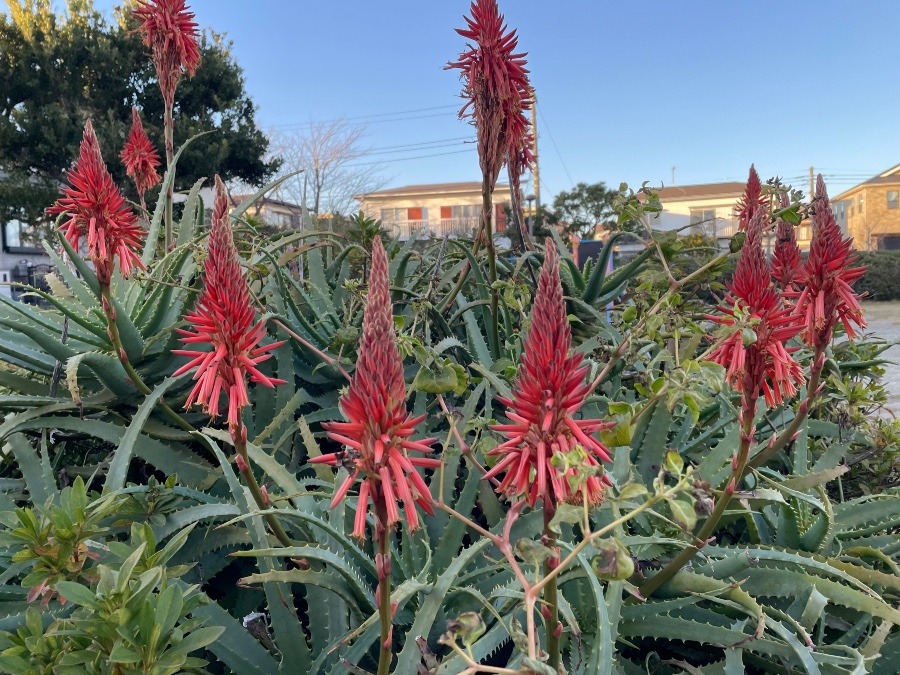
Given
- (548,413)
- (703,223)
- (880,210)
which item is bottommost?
(548,413)

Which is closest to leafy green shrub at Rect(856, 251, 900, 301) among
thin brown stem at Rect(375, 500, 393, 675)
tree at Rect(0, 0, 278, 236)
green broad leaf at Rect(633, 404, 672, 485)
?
tree at Rect(0, 0, 278, 236)

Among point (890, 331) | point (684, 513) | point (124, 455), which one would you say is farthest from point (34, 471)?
point (890, 331)

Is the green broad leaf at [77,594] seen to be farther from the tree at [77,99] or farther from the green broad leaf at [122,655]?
the tree at [77,99]

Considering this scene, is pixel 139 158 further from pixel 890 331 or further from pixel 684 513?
pixel 890 331

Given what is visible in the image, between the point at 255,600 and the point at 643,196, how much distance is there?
4.84ft

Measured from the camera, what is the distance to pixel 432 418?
176 centimetres

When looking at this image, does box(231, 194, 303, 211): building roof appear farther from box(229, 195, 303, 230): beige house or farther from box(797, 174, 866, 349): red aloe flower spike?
box(797, 174, 866, 349): red aloe flower spike

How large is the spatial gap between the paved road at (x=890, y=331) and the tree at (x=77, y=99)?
16880 millimetres

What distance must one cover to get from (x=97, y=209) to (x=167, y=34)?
4.11 ft

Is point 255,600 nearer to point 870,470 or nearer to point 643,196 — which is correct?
point 643,196

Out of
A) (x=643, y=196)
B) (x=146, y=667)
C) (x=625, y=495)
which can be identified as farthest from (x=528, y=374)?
(x=643, y=196)

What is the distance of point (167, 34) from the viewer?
222 cm

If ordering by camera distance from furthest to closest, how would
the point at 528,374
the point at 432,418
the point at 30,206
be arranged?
the point at 30,206, the point at 432,418, the point at 528,374

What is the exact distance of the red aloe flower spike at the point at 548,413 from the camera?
0.65 metres
